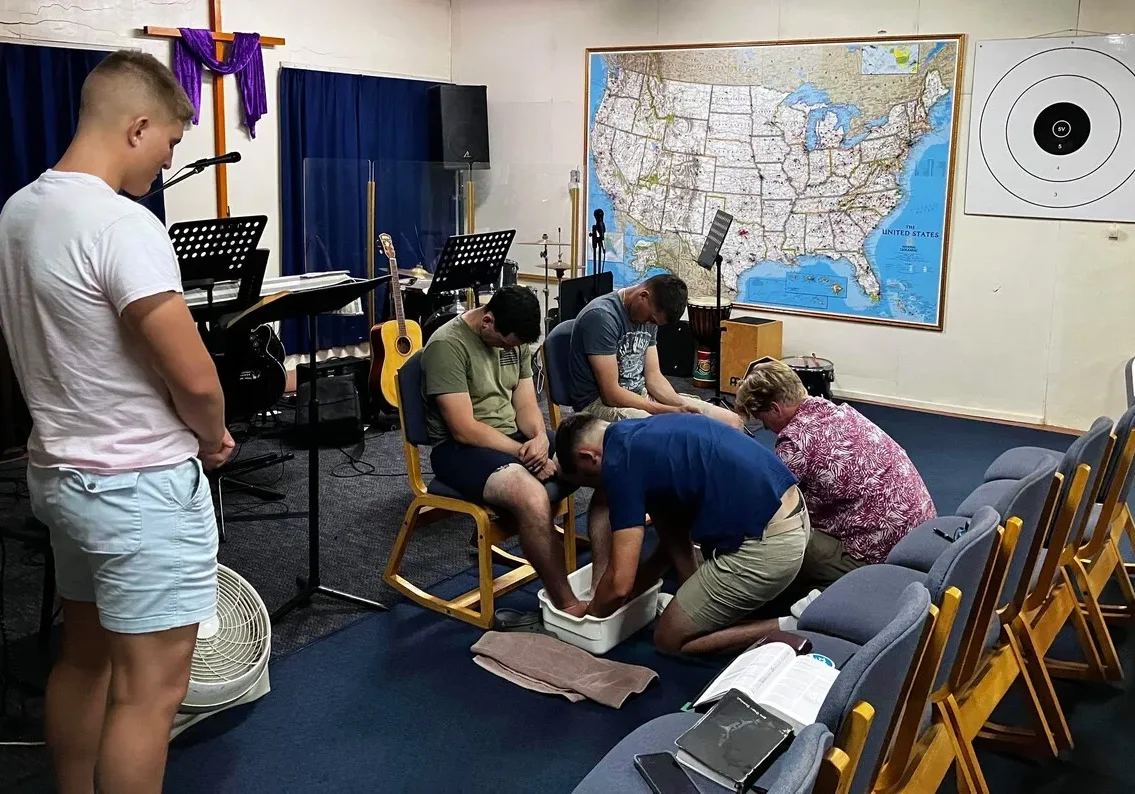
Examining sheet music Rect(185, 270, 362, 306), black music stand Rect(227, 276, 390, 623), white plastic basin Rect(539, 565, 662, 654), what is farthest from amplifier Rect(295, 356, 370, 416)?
white plastic basin Rect(539, 565, 662, 654)

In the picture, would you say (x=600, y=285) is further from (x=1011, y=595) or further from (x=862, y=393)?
(x=1011, y=595)

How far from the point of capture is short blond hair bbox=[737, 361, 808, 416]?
10.6 ft

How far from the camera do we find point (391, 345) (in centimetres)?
563

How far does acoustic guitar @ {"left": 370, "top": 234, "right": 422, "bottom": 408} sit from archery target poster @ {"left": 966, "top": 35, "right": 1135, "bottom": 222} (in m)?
3.42

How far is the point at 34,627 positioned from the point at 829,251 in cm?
510

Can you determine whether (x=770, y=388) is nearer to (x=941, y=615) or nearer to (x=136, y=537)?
(x=941, y=615)

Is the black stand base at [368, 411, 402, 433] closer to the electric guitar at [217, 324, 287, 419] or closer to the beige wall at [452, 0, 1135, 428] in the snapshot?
the electric guitar at [217, 324, 287, 419]

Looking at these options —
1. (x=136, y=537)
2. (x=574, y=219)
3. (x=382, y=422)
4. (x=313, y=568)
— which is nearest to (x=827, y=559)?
(x=313, y=568)

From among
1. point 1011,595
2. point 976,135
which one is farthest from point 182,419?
point 976,135

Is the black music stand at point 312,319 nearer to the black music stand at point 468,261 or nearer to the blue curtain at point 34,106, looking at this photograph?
the black music stand at point 468,261

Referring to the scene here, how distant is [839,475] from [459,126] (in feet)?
17.4

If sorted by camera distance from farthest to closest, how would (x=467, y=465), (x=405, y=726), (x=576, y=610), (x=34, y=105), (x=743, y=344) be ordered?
(x=743, y=344) → (x=34, y=105) → (x=467, y=465) → (x=576, y=610) → (x=405, y=726)

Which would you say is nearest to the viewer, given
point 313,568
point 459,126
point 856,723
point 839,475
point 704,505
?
point 856,723

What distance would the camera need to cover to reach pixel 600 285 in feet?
18.5
